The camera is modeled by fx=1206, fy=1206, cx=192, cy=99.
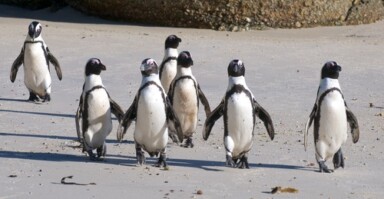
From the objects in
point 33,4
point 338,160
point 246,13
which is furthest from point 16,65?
point 33,4

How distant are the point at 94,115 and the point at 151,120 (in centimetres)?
48

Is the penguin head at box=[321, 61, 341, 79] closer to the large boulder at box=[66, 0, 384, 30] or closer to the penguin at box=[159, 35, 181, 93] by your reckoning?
the penguin at box=[159, 35, 181, 93]

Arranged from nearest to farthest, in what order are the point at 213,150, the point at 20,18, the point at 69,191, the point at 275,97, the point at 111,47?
the point at 69,191 < the point at 213,150 < the point at 275,97 < the point at 111,47 < the point at 20,18

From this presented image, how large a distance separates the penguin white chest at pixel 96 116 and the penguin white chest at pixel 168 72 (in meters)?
1.61

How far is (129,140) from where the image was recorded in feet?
31.8

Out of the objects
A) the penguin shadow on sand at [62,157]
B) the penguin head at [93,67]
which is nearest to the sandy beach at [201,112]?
the penguin shadow on sand at [62,157]

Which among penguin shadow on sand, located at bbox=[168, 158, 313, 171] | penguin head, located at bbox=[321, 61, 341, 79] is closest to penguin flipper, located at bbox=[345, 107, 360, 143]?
penguin head, located at bbox=[321, 61, 341, 79]

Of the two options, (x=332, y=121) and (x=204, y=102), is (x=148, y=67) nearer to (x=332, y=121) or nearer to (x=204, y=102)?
(x=204, y=102)

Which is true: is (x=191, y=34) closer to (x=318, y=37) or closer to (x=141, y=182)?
(x=318, y=37)

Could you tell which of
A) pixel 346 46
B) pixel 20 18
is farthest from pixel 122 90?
pixel 20 18

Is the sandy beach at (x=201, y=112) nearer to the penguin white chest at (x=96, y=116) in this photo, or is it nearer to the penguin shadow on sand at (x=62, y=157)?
the penguin shadow on sand at (x=62, y=157)

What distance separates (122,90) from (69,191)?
452 centimetres

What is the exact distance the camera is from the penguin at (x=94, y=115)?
8766 millimetres

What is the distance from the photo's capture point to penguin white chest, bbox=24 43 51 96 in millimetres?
11398
